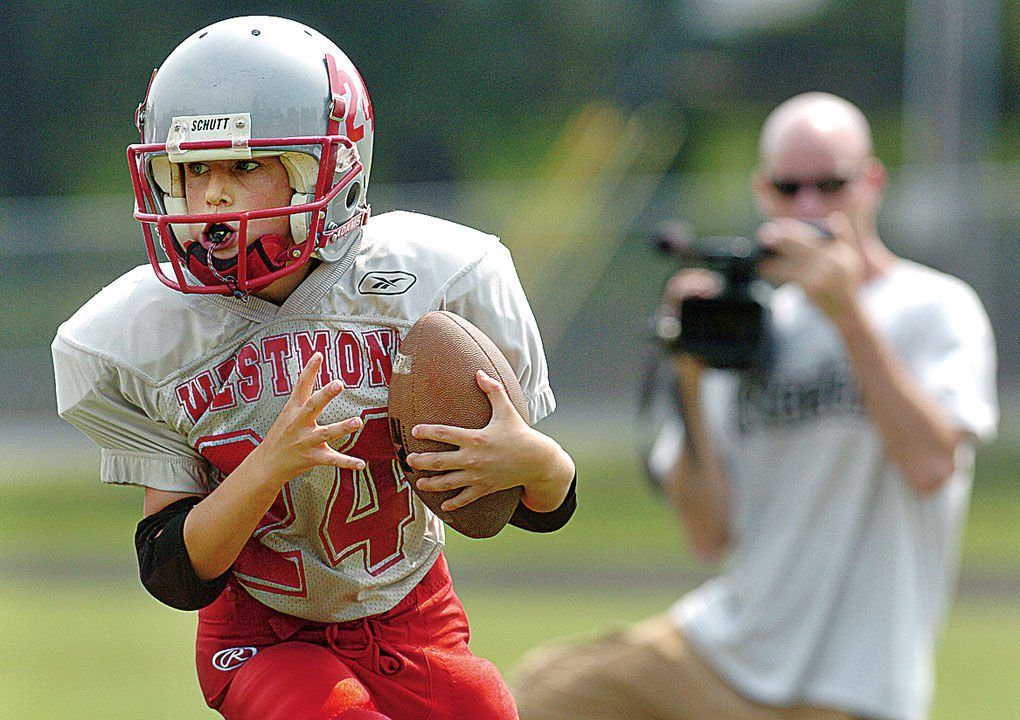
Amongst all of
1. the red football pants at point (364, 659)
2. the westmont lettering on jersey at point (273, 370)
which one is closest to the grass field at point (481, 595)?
the red football pants at point (364, 659)

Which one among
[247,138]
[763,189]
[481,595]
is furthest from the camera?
[481,595]

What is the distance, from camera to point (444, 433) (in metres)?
1.76

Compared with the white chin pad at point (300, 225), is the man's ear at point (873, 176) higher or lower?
lower

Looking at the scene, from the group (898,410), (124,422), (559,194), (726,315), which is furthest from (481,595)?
(559,194)

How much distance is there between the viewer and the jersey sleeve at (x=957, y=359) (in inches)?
147

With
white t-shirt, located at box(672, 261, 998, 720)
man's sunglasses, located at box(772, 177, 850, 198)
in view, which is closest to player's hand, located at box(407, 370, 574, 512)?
white t-shirt, located at box(672, 261, 998, 720)

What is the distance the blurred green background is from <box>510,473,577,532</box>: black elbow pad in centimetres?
395

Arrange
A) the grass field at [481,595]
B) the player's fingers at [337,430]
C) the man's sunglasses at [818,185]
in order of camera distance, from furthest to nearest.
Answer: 1. the grass field at [481,595]
2. the man's sunglasses at [818,185]
3. the player's fingers at [337,430]

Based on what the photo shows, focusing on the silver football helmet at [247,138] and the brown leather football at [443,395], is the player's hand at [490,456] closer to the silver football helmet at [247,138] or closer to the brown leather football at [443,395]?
the brown leather football at [443,395]

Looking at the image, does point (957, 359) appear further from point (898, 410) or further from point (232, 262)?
point (232, 262)

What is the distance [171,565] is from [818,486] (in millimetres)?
2349

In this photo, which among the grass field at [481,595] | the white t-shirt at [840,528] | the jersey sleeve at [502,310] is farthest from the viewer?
the grass field at [481,595]

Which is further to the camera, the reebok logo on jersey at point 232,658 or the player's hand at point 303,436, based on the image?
the reebok logo on jersey at point 232,658

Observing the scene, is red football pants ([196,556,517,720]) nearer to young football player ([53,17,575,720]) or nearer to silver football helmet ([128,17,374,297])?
young football player ([53,17,575,720])
